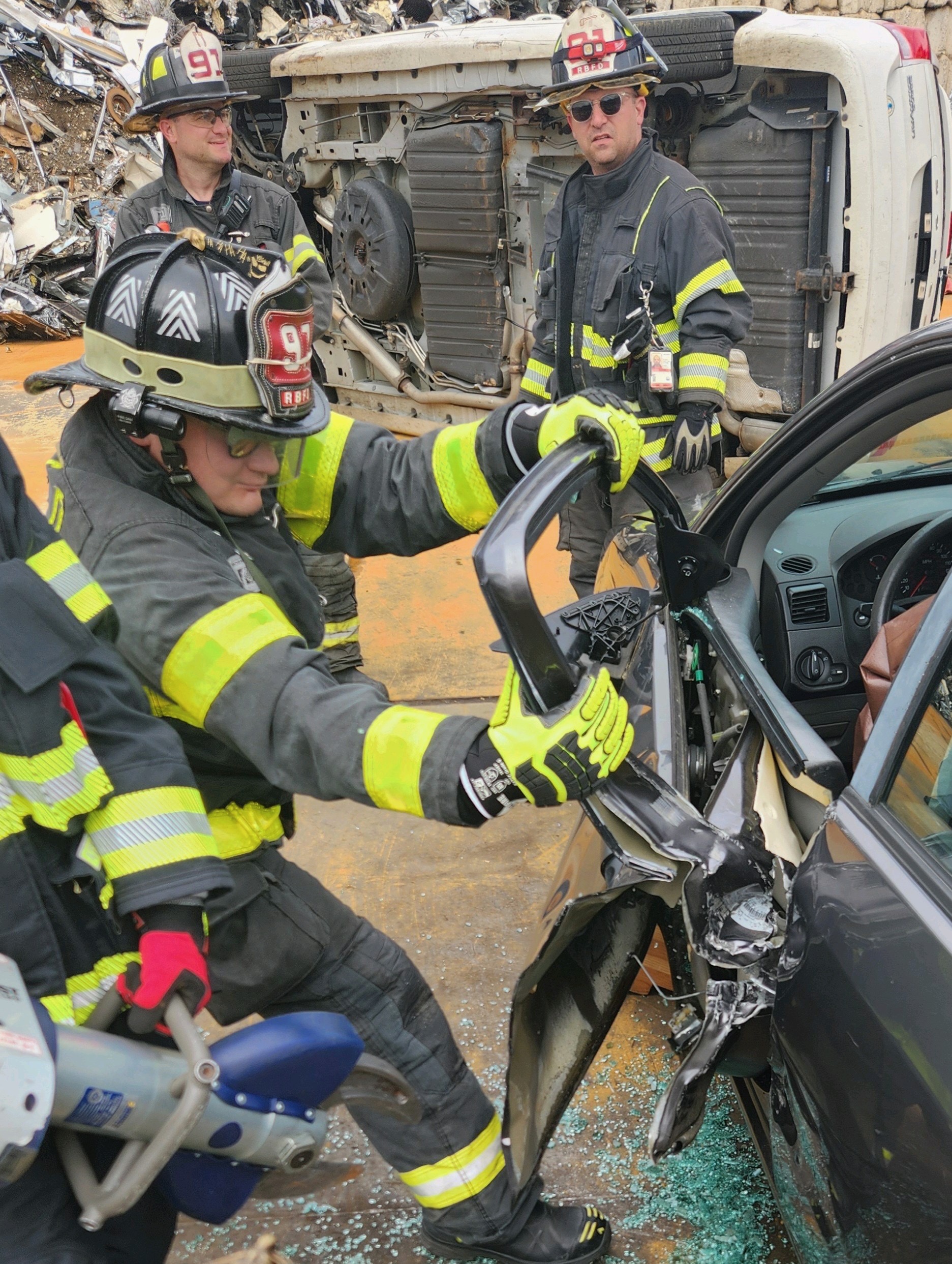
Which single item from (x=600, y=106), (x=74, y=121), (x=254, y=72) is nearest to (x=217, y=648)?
(x=600, y=106)

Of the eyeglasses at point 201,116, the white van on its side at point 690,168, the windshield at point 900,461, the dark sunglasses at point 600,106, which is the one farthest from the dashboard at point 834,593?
the eyeglasses at point 201,116

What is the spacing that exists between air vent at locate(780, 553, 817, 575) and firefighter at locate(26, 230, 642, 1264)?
629 mm

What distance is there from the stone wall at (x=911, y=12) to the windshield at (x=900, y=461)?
8.61 meters

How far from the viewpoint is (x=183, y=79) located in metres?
3.87

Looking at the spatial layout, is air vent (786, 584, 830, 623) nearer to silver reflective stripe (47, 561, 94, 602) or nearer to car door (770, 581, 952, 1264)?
car door (770, 581, 952, 1264)

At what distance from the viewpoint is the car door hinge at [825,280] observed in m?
4.60

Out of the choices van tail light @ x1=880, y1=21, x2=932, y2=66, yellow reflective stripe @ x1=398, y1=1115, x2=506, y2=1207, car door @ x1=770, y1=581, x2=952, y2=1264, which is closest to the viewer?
car door @ x1=770, y1=581, x2=952, y2=1264

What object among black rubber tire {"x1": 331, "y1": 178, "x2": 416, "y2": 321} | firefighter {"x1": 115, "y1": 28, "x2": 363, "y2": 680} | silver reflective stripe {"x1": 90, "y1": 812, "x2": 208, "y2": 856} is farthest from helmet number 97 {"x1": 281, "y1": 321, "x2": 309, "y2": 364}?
black rubber tire {"x1": 331, "y1": 178, "x2": 416, "y2": 321}

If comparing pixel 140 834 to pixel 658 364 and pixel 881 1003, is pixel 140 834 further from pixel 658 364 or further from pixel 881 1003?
pixel 658 364

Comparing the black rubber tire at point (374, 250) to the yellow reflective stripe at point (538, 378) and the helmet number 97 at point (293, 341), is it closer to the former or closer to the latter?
the yellow reflective stripe at point (538, 378)

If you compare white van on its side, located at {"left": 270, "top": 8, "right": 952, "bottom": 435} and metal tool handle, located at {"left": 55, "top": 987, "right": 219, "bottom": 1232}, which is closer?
metal tool handle, located at {"left": 55, "top": 987, "right": 219, "bottom": 1232}

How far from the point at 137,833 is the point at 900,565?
60.2 inches

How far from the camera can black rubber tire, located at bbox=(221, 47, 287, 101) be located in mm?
6367

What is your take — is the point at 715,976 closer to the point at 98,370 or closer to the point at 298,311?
the point at 298,311
